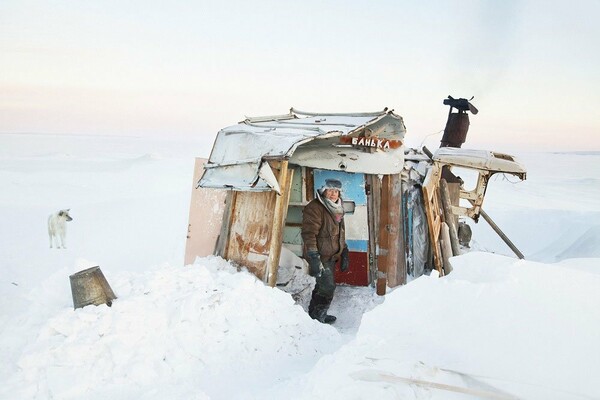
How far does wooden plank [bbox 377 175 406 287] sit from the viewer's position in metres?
7.62

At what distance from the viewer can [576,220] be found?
16.9 metres

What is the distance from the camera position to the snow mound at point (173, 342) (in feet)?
12.7

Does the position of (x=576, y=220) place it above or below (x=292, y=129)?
below

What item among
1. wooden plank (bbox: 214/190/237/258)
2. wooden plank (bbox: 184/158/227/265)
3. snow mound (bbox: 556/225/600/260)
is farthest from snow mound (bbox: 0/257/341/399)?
snow mound (bbox: 556/225/600/260)

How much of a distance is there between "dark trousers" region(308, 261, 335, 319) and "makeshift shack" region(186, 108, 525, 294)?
0.75m

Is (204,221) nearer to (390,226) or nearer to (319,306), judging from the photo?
(319,306)

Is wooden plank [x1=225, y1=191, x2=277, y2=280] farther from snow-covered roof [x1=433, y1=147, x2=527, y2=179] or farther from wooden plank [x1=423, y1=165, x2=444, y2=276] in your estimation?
snow-covered roof [x1=433, y1=147, x2=527, y2=179]

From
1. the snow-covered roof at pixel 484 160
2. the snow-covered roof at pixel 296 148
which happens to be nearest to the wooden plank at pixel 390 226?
the snow-covered roof at pixel 296 148

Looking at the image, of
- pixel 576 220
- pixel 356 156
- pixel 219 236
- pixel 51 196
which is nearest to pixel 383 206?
pixel 356 156

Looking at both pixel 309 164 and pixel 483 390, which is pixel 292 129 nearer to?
pixel 309 164

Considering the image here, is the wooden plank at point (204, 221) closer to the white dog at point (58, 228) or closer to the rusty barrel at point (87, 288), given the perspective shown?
the rusty barrel at point (87, 288)

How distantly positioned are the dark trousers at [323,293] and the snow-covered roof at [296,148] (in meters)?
1.47

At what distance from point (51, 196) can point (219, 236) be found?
53.7ft

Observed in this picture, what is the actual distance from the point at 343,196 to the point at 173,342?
4074mm
